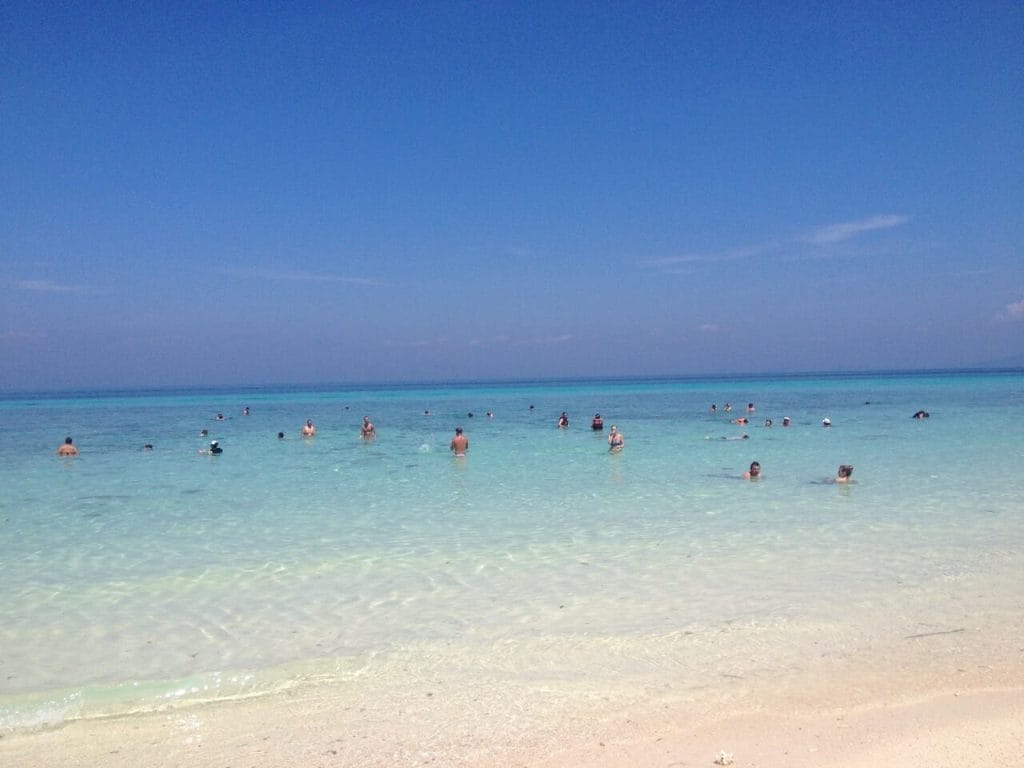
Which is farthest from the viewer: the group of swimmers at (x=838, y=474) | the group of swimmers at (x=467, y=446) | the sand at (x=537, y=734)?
the group of swimmers at (x=467, y=446)

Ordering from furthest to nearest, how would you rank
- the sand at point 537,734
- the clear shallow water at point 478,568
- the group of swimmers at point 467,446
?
1. the group of swimmers at point 467,446
2. the clear shallow water at point 478,568
3. the sand at point 537,734

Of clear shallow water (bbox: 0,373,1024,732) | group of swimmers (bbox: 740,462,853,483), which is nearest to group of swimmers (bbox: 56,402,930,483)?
group of swimmers (bbox: 740,462,853,483)

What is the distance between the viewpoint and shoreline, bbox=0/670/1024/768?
4.89 metres

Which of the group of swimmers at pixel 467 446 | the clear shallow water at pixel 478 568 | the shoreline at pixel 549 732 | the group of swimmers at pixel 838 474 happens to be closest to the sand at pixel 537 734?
the shoreline at pixel 549 732

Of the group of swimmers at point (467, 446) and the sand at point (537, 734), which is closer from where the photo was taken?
the sand at point (537, 734)

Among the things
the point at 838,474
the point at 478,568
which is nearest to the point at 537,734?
the point at 478,568

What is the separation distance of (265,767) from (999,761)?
4.78 meters

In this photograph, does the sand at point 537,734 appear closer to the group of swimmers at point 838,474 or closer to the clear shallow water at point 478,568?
the clear shallow water at point 478,568

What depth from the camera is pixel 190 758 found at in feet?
16.5

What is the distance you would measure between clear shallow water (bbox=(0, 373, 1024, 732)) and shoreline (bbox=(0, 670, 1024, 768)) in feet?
1.59

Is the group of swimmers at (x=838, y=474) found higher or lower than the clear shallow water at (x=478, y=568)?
higher

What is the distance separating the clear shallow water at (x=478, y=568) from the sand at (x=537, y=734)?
49 cm

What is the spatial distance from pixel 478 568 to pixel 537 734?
173 inches

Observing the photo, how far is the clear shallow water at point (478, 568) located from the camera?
6746 mm
